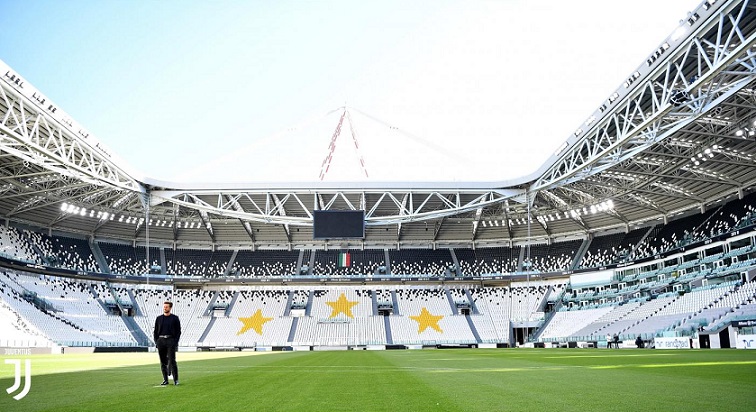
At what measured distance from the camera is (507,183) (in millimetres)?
47500

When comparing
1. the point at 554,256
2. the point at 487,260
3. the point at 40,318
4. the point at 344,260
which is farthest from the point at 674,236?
the point at 40,318

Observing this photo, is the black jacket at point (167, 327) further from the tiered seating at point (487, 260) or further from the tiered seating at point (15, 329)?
the tiered seating at point (487, 260)

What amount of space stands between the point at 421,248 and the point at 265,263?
695 inches

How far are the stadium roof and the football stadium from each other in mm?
194

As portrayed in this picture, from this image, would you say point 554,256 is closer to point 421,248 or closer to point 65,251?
point 421,248

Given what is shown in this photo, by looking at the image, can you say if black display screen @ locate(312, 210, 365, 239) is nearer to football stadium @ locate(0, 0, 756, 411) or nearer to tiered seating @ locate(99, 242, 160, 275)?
football stadium @ locate(0, 0, 756, 411)

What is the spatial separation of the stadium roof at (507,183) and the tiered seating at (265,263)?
1169 millimetres

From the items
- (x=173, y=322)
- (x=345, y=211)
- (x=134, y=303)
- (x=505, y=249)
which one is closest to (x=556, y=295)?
(x=505, y=249)

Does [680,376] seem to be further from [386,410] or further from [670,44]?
[670,44]

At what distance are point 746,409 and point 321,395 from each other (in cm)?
520

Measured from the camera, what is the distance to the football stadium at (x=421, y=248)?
29.9 metres

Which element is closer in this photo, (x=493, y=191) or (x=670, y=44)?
(x=670, y=44)

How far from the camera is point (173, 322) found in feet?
33.9

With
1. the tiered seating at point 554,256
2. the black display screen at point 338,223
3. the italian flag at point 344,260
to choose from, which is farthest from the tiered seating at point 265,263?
the tiered seating at point 554,256
